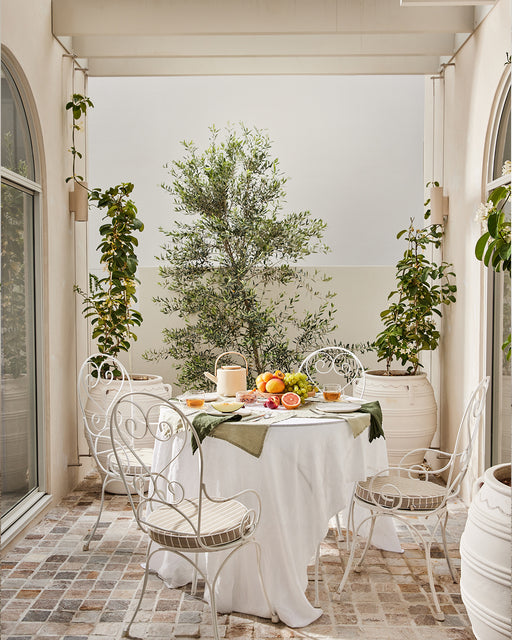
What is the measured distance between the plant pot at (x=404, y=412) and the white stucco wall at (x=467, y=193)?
234 millimetres

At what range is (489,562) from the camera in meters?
1.95

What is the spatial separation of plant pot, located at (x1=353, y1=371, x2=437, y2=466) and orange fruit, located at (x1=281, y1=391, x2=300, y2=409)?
4.64 ft

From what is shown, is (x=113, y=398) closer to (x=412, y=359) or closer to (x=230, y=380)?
(x=230, y=380)

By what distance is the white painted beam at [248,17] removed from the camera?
4195 mm

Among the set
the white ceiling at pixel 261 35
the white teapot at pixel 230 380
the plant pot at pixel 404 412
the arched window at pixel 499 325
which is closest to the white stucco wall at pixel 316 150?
the white ceiling at pixel 261 35

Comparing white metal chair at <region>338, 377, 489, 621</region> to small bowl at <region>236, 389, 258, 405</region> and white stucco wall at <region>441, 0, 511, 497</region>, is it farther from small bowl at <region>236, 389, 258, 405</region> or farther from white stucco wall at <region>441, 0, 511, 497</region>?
white stucco wall at <region>441, 0, 511, 497</region>

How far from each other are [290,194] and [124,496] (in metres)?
3.14

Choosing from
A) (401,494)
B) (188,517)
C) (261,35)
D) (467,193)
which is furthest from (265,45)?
(188,517)

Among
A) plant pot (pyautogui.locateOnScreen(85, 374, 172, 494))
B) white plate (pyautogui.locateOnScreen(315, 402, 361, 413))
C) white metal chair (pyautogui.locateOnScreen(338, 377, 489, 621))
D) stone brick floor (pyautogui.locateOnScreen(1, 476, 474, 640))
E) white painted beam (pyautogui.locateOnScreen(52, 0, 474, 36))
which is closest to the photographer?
stone brick floor (pyautogui.locateOnScreen(1, 476, 474, 640))

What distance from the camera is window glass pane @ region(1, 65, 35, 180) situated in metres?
3.52

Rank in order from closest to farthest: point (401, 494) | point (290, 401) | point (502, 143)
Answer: point (401, 494), point (290, 401), point (502, 143)

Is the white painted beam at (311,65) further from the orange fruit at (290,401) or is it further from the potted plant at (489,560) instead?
the potted plant at (489,560)

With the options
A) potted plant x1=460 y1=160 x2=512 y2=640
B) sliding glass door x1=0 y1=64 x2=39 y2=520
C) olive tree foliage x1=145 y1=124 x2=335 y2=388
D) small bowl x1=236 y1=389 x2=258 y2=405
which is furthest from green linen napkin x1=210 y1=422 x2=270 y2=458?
olive tree foliage x1=145 y1=124 x2=335 y2=388

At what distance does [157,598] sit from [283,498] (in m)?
0.78
